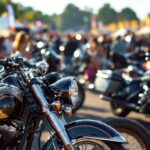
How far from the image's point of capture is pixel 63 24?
16525 cm

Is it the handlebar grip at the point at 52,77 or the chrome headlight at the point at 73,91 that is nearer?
the chrome headlight at the point at 73,91

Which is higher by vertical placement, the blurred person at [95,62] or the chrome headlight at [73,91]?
the chrome headlight at [73,91]

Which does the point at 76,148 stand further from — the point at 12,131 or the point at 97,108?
the point at 97,108

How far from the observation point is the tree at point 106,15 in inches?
5792

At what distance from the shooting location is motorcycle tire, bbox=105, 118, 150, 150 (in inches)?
148

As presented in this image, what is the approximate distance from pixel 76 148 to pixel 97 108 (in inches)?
230

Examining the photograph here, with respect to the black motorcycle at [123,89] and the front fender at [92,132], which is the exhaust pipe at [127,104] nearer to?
the black motorcycle at [123,89]

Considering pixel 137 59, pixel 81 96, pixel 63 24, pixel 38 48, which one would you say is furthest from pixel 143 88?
pixel 63 24

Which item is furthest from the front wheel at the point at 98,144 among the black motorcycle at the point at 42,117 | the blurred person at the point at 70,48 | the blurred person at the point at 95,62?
the blurred person at the point at 70,48

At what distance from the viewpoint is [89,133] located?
11.0 ft

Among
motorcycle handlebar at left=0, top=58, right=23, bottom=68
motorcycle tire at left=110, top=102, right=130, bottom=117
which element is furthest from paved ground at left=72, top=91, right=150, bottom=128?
motorcycle handlebar at left=0, top=58, right=23, bottom=68

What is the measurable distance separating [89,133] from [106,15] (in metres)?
149

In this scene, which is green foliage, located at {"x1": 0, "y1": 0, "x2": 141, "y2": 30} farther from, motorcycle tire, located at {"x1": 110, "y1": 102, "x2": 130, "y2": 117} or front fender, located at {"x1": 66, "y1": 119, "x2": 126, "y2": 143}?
front fender, located at {"x1": 66, "y1": 119, "x2": 126, "y2": 143}

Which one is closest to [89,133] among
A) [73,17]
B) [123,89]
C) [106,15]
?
[123,89]
